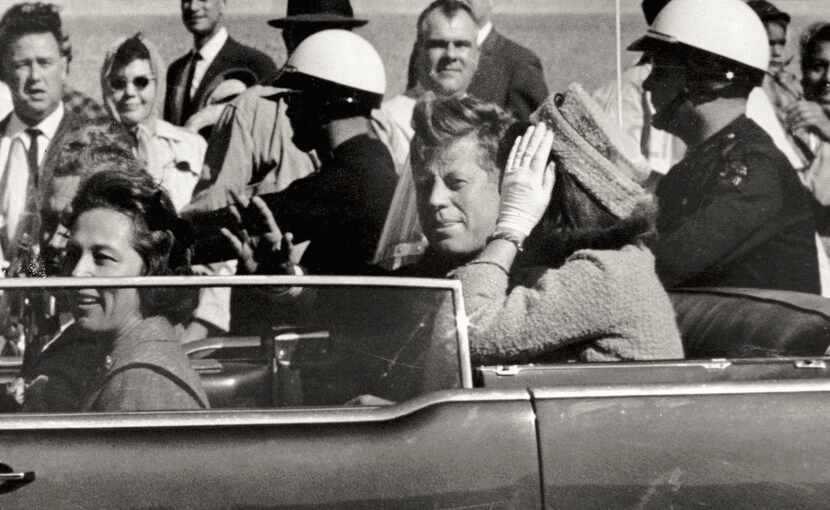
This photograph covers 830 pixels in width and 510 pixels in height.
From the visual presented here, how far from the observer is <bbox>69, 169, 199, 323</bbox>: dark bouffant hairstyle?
344 cm

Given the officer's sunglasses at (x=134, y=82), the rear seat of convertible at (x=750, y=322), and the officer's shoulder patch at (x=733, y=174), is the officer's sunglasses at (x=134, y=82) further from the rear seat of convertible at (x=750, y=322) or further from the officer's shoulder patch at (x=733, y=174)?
the officer's shoulder patch at (x=733, y=174)

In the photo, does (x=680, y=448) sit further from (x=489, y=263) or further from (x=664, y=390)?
(x=489, y=263)

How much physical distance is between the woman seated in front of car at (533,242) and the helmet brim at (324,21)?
420 millimetres

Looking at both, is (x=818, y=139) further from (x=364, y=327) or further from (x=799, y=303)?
(x=364, y=327)

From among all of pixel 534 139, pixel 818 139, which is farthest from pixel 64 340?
pixel 818 139

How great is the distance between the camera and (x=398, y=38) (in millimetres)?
5121

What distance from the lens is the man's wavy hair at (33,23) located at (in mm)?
5098

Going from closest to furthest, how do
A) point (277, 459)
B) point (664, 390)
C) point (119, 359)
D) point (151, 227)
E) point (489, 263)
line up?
point (277, 459)
point (664, 390)
point (119, 359)
point (151, 227)
point (489, 263)

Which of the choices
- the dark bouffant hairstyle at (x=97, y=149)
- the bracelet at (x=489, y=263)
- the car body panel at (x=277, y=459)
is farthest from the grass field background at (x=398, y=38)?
the car body panel at (x=277, y=459)

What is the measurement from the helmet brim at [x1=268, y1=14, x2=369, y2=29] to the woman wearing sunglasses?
20.5 inches

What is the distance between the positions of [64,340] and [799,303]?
2.87m

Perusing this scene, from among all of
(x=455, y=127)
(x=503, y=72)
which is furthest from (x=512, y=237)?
(x=503, y=72)

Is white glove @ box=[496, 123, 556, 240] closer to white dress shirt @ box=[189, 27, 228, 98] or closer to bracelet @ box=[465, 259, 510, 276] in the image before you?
bracelet @ box=[465, 259, 510, 276]

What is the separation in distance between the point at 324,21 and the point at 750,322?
2.00 metres
